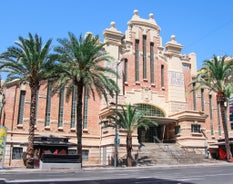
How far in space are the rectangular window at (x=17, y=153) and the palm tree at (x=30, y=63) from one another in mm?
7295

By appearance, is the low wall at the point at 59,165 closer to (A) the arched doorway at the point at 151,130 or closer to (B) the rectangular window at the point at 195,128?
(A) the arched doorway at the point at 151,130

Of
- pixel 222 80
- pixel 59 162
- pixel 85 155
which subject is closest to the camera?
pixel 59 162

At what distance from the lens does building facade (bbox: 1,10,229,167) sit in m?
34.2

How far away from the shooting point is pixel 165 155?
34.2m

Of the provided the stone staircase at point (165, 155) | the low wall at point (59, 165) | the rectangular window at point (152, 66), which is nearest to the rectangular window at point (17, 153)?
the low wall at point (59, 165)

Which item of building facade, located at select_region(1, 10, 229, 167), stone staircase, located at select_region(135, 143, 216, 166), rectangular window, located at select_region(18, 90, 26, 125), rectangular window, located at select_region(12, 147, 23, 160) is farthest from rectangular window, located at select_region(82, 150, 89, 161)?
rectangular window, located at select_region(18, 90, 26, 125)

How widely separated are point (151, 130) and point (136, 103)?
5084 mm

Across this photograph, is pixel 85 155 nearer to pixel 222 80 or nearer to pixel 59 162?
pixel 59 162

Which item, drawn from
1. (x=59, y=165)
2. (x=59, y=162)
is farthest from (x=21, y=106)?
(x=59, y=165)

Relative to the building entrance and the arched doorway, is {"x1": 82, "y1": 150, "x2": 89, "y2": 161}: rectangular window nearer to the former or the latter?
the building entrance

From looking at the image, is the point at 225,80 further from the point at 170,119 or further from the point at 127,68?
the point at 127,68

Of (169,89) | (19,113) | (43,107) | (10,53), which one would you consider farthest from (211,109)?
(10,53)

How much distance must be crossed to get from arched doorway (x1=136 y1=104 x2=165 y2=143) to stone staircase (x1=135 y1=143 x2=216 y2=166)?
4071 millimetres

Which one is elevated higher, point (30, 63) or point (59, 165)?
point (30, 63)
